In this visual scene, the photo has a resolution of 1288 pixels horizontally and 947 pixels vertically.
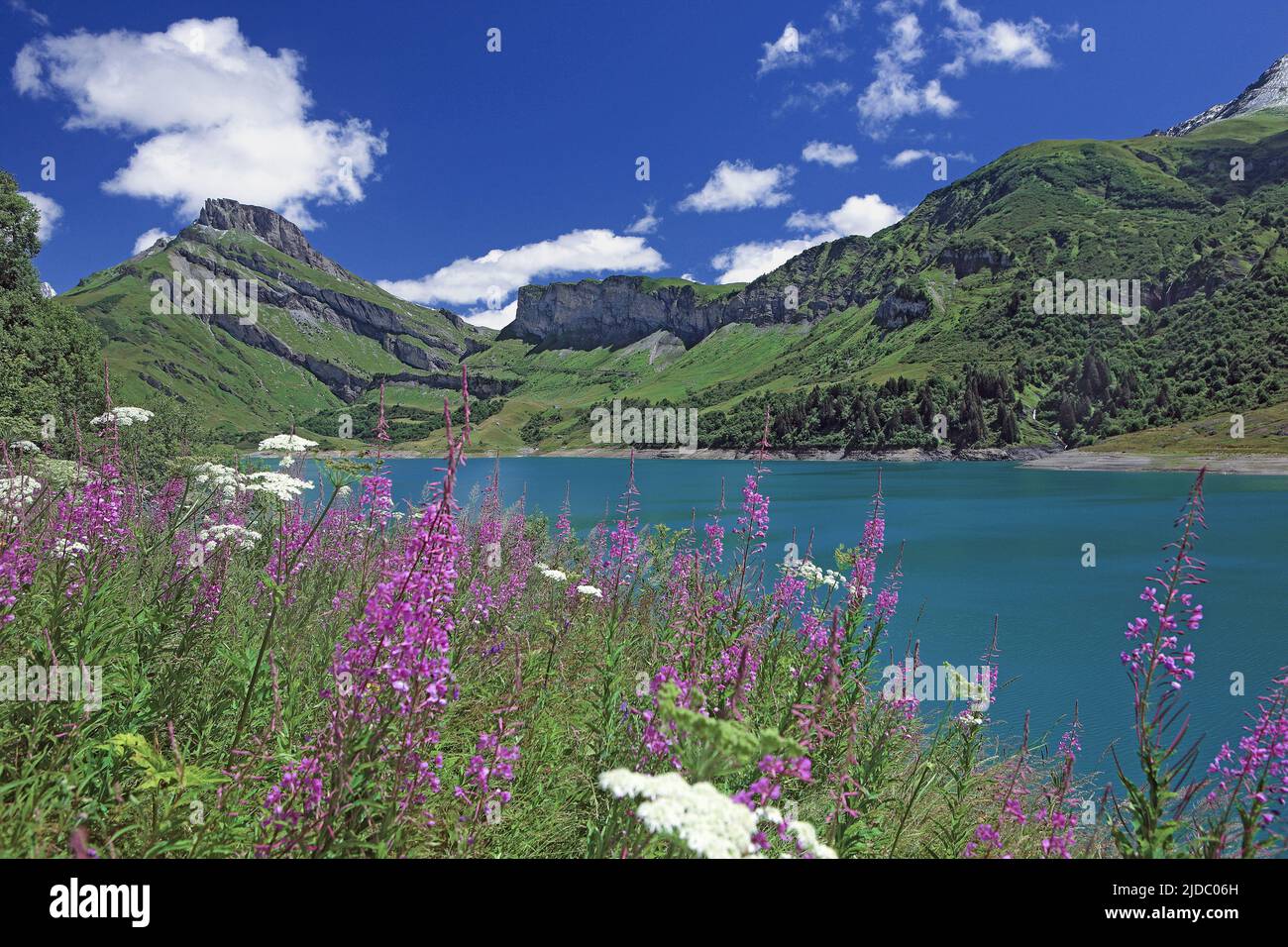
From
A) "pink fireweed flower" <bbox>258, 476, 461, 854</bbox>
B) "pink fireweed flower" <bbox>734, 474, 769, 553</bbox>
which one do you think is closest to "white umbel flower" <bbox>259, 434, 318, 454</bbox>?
"pink fireweed flower" <bbox>258, 476, 461, 854</bbox>

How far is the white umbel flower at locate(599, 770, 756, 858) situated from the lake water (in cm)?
194

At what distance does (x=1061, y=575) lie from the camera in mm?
33938

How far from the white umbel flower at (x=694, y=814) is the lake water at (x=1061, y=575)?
1937mm

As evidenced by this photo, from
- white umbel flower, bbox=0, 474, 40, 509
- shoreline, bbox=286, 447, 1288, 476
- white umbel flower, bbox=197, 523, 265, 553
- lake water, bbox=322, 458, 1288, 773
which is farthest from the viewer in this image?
shoreline, bbox=286, 447, 1288, 476

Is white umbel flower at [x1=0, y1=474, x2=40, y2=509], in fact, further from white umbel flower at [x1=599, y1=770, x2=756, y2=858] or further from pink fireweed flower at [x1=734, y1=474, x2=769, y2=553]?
pink fireweed flower at [x1=734, y1=474, x2=769, y2=553]

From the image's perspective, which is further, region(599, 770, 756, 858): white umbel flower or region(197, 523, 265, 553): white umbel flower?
region(197, 523, 265, 553): white umbel flower

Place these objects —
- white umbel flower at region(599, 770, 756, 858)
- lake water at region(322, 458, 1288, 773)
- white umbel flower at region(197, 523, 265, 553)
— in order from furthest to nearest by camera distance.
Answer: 1. lake water at region(322, 458, 1288, 773)
2. white umbel flower at region(197, 523, 265, 553)
3. white umbel flower at region(599, 770, 756, 858)

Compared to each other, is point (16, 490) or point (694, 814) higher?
point (16, 490)

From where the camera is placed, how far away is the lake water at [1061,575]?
18031 mm

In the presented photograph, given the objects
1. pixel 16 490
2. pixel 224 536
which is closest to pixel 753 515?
pixel 224 536

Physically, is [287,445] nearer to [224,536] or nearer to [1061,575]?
[224,536]

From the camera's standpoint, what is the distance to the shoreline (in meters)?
88.2

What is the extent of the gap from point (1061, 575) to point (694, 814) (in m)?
39.3
